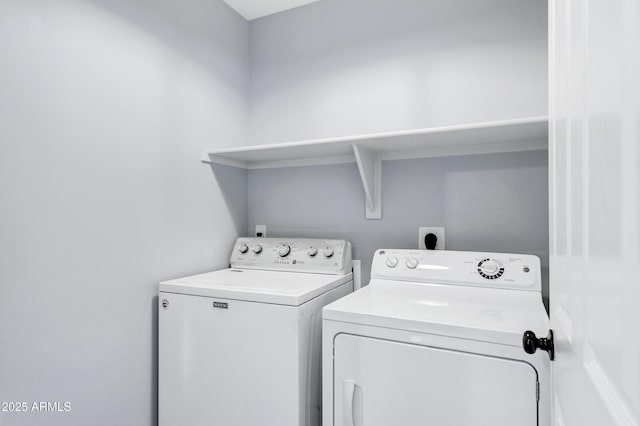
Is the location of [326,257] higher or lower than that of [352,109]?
lower

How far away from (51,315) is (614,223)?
1.63m

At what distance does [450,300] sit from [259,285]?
81 cm

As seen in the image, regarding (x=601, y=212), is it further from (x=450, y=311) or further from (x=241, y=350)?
(x=241, y=350)

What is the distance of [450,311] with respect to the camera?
4.04 ft

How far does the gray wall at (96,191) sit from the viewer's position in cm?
120

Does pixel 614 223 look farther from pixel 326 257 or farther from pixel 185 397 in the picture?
pixel 185 397

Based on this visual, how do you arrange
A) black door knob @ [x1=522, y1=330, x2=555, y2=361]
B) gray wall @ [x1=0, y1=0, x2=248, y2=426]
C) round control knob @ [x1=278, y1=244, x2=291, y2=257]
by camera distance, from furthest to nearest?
round control knob @ [x1=278, y1=244, x2=291, y2=257] < gray wall @ [x1=0, y1=0, x2=248, y2=426] < black door knob @ [x1=522, y1=330, x2=555, y2=361]

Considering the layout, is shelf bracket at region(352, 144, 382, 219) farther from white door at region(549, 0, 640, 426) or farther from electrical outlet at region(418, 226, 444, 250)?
white door at region(549, 0, 640, 426)

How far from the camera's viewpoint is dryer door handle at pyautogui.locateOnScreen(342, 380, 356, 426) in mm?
1209

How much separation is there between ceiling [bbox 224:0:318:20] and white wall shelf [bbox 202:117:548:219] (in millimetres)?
982

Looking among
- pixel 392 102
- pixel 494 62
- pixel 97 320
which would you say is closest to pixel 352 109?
pixel 392 102

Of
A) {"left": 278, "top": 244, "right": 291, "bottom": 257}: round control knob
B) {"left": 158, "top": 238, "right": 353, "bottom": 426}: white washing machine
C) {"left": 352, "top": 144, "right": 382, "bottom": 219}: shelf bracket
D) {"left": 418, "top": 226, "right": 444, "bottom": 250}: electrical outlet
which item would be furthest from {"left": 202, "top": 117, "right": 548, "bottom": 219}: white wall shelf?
{"left": 158, "top": 238, "right": 353, "bottom": 426}: white washing machine

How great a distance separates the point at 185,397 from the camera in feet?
5.08

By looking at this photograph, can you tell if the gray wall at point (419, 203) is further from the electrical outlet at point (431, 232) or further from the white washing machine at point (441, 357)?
the white washing machine at point (441, 357)
